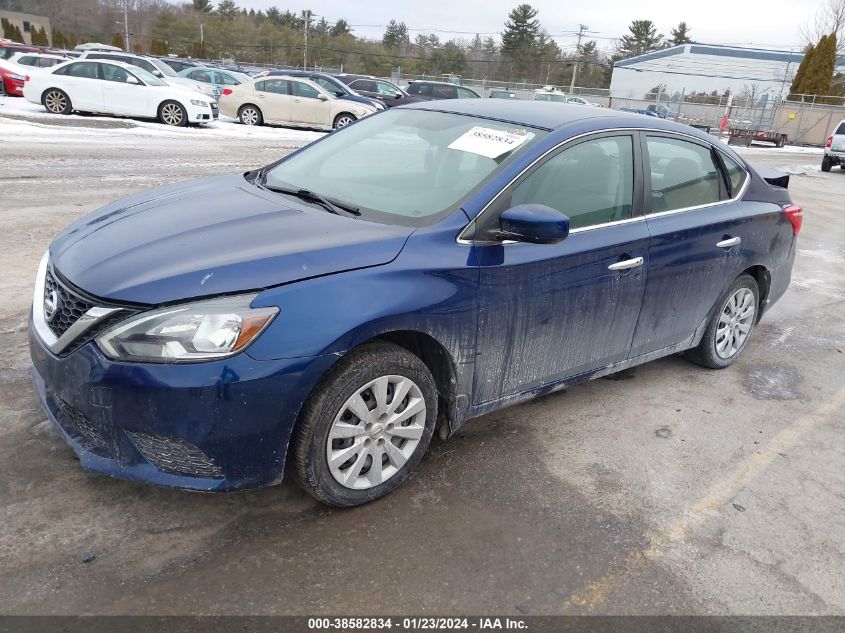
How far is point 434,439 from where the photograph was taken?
357 centimetres

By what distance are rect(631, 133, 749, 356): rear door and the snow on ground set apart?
10917mm

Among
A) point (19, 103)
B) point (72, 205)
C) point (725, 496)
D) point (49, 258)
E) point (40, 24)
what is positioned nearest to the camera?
point (49, 258)

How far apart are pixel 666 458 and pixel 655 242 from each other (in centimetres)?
117

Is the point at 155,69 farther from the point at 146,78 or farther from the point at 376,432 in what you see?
the point at 376,432

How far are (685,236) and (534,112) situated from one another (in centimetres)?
114

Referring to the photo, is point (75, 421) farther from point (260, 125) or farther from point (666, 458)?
point (260, 125)

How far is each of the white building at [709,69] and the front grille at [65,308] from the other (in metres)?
57.1

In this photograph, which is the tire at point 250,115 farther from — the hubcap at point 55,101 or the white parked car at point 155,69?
the hubcap at point 55,101

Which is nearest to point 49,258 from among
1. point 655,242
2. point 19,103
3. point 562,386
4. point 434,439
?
point 434,439

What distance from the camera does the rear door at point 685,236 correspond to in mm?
3887

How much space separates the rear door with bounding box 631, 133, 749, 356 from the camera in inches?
153

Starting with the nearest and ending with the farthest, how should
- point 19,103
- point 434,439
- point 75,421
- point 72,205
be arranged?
point 75,421, point 434,439, point 72,205, point 19,103

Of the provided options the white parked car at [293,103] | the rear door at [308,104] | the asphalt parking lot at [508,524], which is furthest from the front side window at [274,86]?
the asphalt parking lot at [508,524]

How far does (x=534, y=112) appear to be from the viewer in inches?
149
